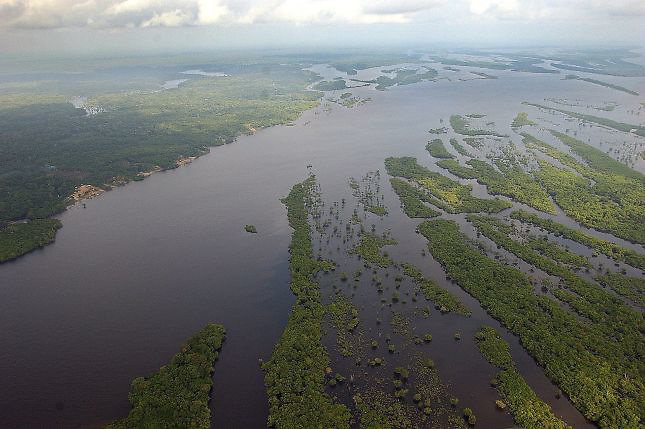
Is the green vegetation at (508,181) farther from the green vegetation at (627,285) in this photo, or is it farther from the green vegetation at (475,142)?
the green vegetation at (627,285)

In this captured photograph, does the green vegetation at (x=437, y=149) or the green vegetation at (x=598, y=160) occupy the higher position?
the green vegetation at (x=437, y=149)

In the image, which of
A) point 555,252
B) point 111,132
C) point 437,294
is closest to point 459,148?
point 555,252

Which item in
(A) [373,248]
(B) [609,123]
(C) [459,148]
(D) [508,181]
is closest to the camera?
(A) [373,248]

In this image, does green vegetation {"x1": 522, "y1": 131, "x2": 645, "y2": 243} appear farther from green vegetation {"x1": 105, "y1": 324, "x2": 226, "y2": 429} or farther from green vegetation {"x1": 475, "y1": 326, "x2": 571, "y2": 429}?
green vegetation {"x1": 105, "y1": 324, "x2": 226, "y2": 429}

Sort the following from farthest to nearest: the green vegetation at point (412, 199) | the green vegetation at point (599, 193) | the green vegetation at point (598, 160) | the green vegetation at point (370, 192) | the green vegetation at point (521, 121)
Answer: the green vegetation at point (521, 121)
the green vegetation at point (598, 160)
the green vegetation at point (370, 192)
the green vegetation at point (412, 199)
the green vegetation at point (599, 193)

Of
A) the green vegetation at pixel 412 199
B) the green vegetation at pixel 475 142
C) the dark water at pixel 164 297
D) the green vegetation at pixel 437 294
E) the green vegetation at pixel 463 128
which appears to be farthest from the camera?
the green vegetation at pixel 463 128

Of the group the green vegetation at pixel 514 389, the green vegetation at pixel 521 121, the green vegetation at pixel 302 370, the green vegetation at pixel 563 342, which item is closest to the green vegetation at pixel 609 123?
the green vegetation at pixel 521 121

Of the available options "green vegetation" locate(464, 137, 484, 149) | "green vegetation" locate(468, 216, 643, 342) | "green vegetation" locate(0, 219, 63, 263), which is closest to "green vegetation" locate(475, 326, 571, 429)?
"green vegetation" locate(468, 216, 643, 342)

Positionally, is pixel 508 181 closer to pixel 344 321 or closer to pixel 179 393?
pixel 344 321
